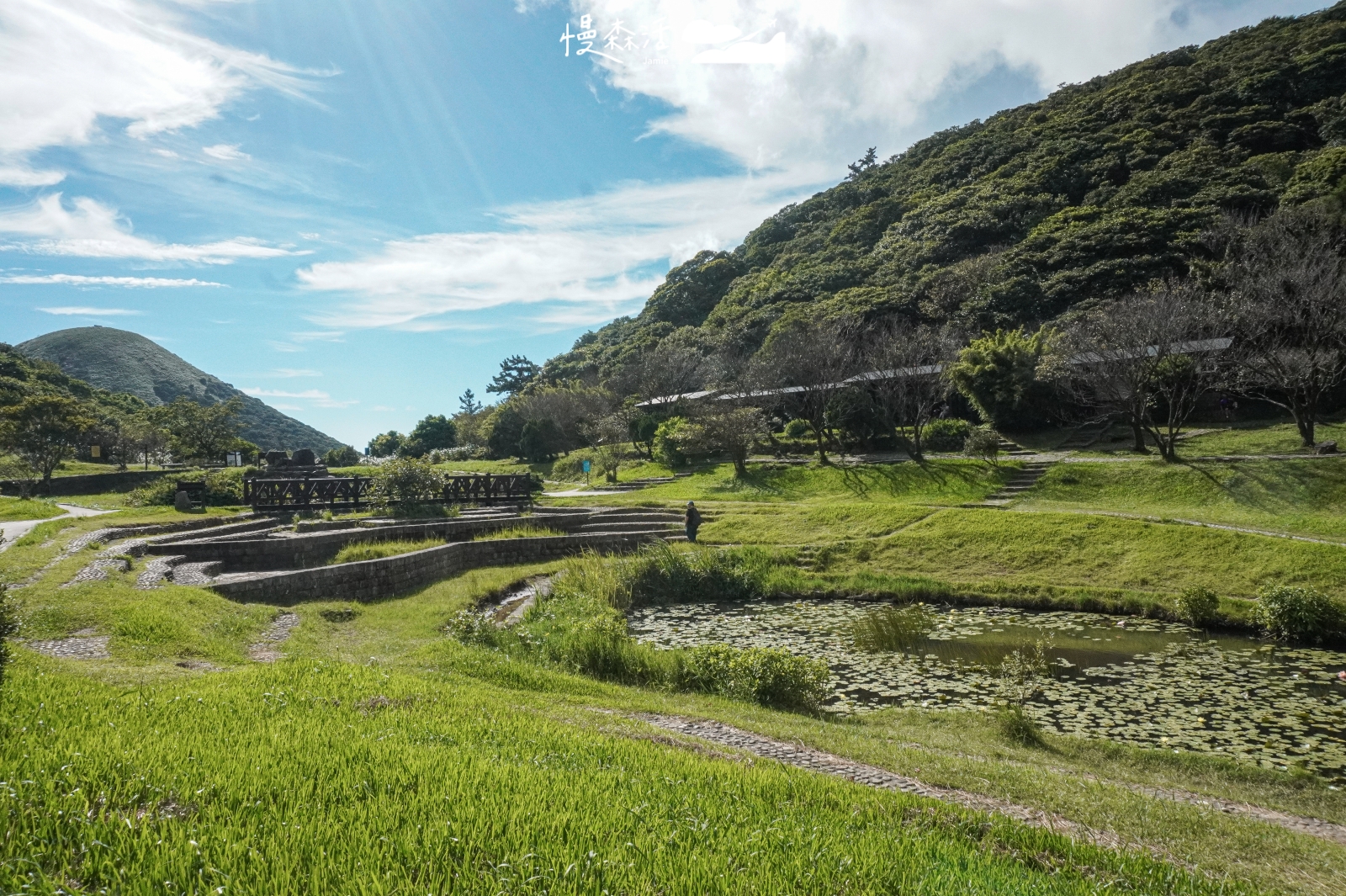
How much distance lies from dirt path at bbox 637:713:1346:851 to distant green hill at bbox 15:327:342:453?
124838 millimetres

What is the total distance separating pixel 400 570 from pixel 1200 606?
15.7 m

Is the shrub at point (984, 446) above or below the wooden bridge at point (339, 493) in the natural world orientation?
above

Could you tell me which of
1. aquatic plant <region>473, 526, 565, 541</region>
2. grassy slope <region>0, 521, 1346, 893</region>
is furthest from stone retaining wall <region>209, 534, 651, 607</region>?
grassy slope <region>0, 521, 1346, 893</region>

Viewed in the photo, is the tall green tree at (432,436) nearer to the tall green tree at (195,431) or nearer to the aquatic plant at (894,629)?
the tall green tree at (195,431)

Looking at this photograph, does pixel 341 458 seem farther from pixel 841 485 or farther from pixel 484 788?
pixel 484 788

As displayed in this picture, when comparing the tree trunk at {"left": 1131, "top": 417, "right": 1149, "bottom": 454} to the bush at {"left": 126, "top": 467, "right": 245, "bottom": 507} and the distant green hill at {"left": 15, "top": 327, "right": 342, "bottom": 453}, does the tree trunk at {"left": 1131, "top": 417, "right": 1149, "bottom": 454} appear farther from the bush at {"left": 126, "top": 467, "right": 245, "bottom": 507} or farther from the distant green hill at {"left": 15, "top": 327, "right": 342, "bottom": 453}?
the distant green hill at {"left": 15, "top": 327, "right": 342, "bottom": 453}

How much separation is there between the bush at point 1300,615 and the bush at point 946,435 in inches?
743

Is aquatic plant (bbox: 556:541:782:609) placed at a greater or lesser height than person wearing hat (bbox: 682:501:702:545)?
lesser

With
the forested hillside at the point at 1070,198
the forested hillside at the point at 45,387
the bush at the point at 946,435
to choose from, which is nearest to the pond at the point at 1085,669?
the bush at the point at 946,435

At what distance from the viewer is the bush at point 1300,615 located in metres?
11.5

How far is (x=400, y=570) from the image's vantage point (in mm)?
14766

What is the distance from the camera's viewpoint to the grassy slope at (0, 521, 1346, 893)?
107 inches

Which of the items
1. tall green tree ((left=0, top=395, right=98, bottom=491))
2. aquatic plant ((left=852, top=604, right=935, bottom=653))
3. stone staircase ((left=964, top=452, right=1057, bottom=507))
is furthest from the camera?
tall green tree ((left=0, top=395, right=98, bottom=491))

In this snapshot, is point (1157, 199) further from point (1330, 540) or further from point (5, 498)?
point (5, 498)
